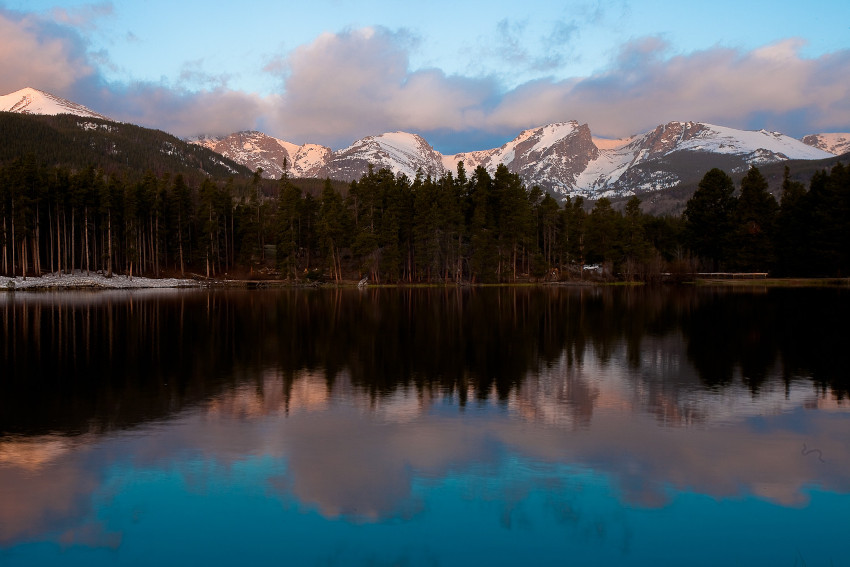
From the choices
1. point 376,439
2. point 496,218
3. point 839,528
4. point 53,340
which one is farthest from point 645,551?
point 496,218

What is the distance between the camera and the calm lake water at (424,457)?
913cm

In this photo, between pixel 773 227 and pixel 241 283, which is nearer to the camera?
pixel 241 283

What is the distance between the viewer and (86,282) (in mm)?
96375

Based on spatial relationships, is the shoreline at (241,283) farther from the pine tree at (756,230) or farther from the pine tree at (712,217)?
the pine tree at (712,217)

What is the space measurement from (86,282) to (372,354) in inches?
3392

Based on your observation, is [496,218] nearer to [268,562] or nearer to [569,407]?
[569,407]

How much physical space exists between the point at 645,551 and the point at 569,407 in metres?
8.03

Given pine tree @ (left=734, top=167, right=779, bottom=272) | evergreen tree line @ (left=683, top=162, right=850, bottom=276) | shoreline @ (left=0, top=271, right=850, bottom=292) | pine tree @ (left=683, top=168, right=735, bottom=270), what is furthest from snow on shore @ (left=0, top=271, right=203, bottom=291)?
pine tree @ (left=734, top=167, right=779, bottom=272)

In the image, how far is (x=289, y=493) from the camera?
35.4 feet

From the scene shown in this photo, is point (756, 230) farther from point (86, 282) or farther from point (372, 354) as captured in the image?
point (86, 282)

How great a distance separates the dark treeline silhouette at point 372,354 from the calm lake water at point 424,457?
19 centimetres

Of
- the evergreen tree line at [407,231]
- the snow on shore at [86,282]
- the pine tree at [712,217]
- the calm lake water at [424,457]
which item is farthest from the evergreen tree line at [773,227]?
the snow on shore at [86,282]

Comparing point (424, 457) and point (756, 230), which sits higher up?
point (756, 230)

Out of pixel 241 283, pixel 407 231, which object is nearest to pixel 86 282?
pixel 241 283
